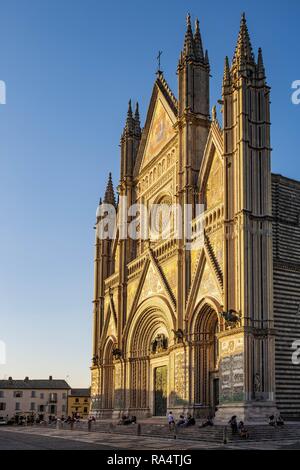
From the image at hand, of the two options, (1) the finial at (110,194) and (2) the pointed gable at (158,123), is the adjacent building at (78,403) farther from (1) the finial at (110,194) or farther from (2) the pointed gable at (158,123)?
(2) the pointed gable at (158,123)

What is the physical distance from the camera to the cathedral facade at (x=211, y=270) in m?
31.9

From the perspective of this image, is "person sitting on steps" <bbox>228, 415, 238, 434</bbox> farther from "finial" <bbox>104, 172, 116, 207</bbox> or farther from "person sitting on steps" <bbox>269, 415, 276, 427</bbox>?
"finial" <bbox>104, 172, 116, 207</bbox>

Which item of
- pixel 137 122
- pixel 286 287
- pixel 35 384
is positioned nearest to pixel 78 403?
pixel 35 384

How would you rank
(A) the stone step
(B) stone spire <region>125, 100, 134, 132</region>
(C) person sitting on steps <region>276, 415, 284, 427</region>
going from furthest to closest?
(B) stone spire <region>125, 100, 134, 132</region>
(C) person sitting on steps <region>276, 415, 284, 427</region>
(A) the stone step

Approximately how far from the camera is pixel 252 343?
31.3 meters

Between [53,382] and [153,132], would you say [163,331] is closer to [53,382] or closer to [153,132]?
[153,132]

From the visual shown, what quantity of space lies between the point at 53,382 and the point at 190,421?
77923mm

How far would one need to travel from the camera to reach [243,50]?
1420 inches

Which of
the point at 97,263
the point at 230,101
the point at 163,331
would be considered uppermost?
the point at 230,101

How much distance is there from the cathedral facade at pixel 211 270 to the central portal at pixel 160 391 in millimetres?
126

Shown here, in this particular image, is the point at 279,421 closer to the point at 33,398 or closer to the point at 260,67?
the point at 260,67

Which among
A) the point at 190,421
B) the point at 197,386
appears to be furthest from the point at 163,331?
the point at 190,421

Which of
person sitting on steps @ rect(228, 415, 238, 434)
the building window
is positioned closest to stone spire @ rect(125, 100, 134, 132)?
person sitting on steps @ rect(228, 415, 238, 434)

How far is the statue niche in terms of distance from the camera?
43.2 meters
